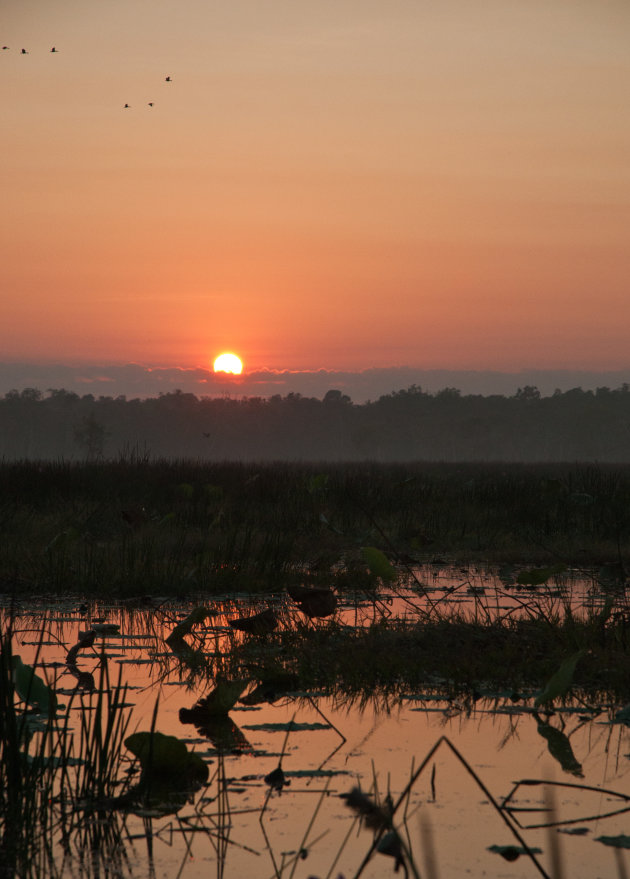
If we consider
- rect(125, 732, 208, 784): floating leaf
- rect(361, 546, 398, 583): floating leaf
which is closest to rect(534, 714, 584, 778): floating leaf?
rect(125, 732, 208, 784): floating leaf

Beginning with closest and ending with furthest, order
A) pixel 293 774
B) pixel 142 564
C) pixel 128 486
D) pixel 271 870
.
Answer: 1. pixel 271 870
2. pixel 293 774
3. pixel 142 564
4. pixel 128 486

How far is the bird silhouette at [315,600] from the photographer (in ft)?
19.7

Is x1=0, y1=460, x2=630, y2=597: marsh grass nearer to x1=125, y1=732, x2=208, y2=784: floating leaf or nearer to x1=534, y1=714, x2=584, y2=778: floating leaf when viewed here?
x1=534, y1=714, x2=584, y2=778: floating leaf

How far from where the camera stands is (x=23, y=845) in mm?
2869

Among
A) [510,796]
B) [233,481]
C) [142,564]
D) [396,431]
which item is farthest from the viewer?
[396,431]

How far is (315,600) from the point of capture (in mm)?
6086

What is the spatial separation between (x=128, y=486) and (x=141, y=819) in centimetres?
1339

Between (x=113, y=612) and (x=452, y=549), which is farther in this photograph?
(x=452, y=549)

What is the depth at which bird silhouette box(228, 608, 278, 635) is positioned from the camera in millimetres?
5887

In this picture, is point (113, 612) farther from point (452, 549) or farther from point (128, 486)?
point (128, 486)

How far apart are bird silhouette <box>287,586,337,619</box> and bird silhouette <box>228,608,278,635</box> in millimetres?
196

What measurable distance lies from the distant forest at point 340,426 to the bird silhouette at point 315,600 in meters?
136

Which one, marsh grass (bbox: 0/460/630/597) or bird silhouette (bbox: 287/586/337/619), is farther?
marsh grass (bbox: 0/460/630/597)

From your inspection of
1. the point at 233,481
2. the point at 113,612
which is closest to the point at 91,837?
the point at 113,612
